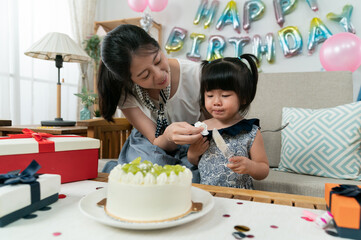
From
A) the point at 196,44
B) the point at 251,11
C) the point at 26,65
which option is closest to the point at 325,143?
the point at 251,11

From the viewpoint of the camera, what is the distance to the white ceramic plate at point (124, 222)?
49 cm

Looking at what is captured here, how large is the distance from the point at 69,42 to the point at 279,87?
1553 millimetres

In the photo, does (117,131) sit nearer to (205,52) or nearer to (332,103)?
(332,103)

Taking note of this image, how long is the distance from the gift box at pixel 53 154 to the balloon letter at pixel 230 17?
264 cm

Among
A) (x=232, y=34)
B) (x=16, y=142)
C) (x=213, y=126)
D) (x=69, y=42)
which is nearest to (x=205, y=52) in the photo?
(x=232, y=34)

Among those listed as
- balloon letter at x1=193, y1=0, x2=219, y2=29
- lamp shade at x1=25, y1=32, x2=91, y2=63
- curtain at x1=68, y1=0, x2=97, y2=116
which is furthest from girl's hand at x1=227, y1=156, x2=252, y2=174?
curtain at x1=68, y1=0, x2=97, y2=116

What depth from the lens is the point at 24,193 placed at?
22.8 inches

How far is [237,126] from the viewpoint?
3.69ft

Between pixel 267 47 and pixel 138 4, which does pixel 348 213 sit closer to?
pixel 267 47

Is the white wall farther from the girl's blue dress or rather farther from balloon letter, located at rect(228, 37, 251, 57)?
the girl's blue dress

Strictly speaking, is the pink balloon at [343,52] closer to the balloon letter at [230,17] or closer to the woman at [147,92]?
the balloon letter at [230,17]

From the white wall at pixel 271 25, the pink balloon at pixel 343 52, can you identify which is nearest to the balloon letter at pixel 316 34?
the white wall at pixel 271 25

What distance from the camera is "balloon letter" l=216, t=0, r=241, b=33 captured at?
3.15m

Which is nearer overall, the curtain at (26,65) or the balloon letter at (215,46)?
the curtain at (26,65)
